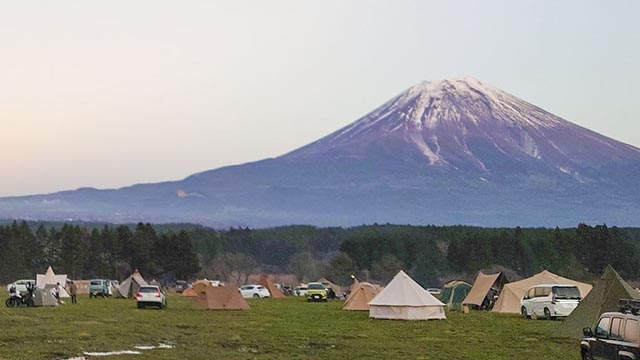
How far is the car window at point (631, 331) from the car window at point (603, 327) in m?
0.78

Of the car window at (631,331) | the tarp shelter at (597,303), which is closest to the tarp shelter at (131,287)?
the tarp shelter at (597,303)

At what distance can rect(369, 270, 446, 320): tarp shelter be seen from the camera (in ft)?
123

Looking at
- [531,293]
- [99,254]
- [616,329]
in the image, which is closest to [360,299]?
[531,293]

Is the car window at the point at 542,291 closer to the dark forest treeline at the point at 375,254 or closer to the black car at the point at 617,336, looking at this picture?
the black car at the point at 617,336

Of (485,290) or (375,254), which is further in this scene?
(375,254)

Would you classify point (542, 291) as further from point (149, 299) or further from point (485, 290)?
point (149, 299)

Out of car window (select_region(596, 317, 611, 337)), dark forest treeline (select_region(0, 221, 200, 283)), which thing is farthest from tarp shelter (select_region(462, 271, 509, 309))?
dark forest treeline (select_region(0, 221, 200, 283))

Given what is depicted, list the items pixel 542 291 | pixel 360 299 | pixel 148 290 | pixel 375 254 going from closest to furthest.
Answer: pixel 542 291, pixel 148 290, pixel 360 299, pixel 375 254

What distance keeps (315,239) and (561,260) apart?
61.9 meters

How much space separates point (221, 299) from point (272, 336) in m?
17.9

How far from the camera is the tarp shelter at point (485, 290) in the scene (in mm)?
47294

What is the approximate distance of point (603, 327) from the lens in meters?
17.9

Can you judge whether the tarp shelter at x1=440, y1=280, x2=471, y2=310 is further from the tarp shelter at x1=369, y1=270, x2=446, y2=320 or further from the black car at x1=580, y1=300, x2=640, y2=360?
the black car at x1=580, y1=300, x2=640, y2=360

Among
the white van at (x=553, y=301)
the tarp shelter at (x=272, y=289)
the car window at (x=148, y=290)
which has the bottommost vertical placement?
the tarp shelter at (x=272, y=289)
